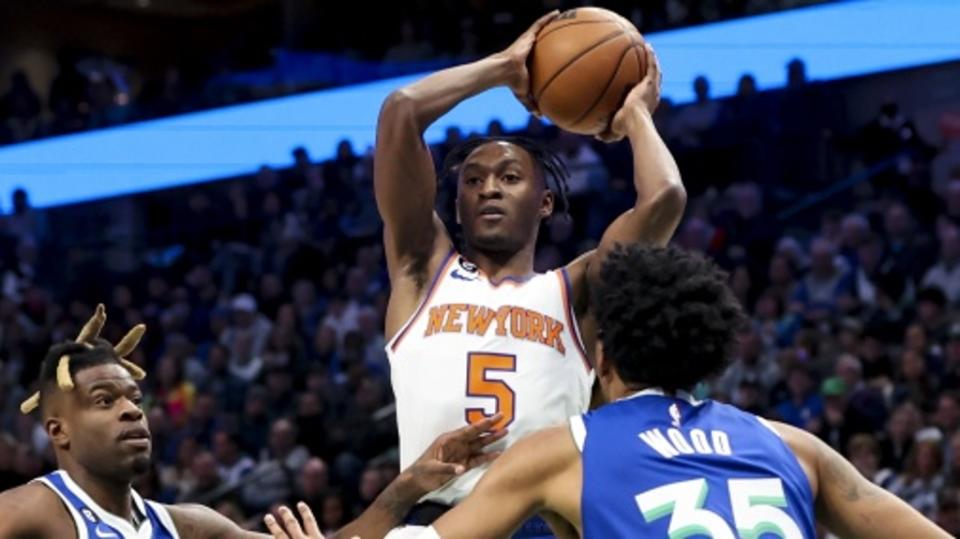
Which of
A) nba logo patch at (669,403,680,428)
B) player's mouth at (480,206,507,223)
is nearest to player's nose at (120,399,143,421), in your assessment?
player's mouth at (480,206,507,223)

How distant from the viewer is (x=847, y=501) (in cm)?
394

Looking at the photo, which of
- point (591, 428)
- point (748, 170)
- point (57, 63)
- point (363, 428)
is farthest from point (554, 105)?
point (57, 63)

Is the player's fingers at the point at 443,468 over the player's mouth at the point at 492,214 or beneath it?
beneath

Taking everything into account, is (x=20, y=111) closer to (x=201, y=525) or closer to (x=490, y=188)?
(x=201, y=525)

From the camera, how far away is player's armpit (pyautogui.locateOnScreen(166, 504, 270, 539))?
5.35 meters

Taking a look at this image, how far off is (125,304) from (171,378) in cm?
154

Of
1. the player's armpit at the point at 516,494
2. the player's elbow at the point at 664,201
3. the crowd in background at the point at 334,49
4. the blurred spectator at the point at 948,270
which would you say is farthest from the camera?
the crowd in background at the point at 334,49

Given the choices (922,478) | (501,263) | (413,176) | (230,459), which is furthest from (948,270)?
(413,176)

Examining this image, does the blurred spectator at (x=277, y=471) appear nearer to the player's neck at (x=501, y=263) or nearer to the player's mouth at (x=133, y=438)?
the player's mouth at (x=133, y=438)

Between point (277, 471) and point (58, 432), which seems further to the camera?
point (277, 471)

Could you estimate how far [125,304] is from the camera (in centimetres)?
1505

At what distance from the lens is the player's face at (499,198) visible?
5184 mm

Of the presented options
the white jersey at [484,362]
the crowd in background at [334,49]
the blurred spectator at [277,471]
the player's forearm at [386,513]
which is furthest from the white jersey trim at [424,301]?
the crowd in background at [334,49]

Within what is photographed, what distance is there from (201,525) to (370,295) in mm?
8401
